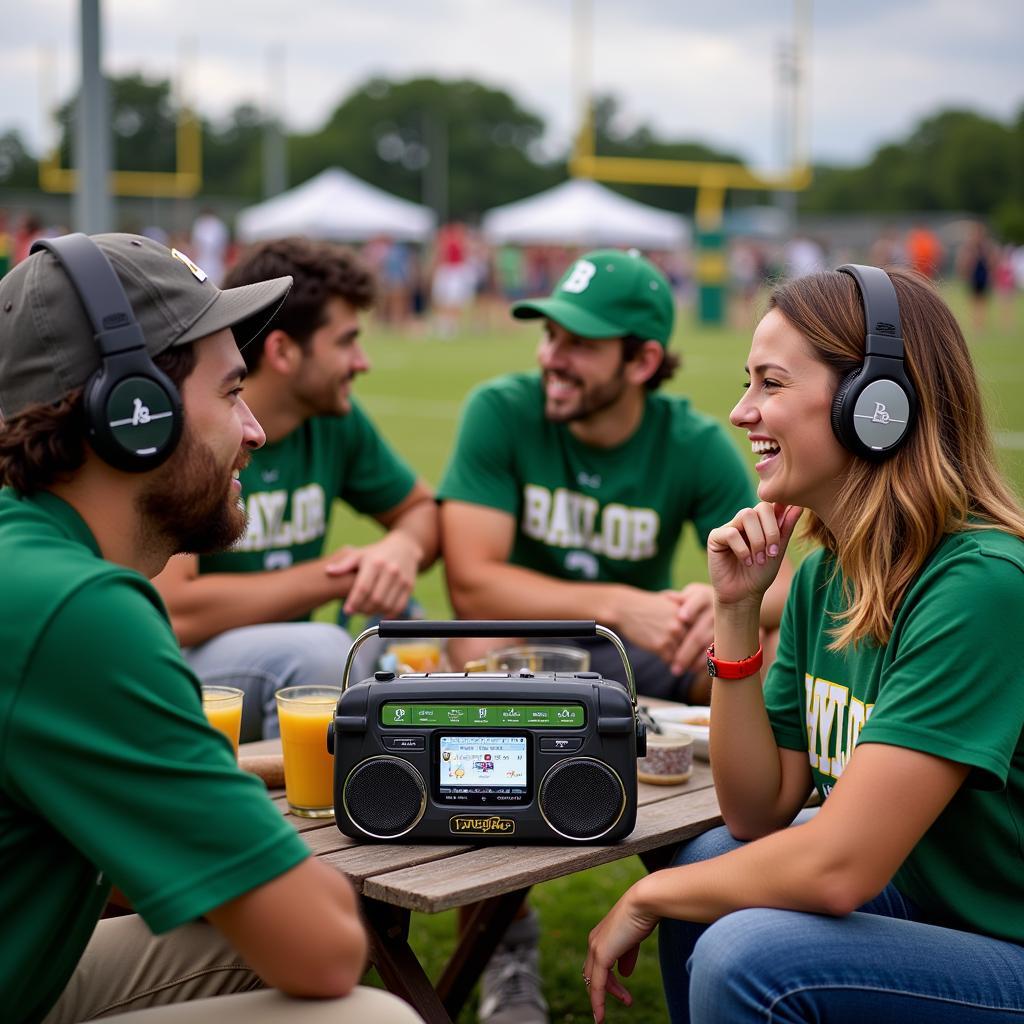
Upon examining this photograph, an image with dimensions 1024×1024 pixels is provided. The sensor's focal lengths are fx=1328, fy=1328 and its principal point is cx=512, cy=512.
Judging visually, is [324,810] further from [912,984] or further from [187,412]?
[912,984]

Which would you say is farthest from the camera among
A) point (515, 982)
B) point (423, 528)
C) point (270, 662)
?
point (423, 528)

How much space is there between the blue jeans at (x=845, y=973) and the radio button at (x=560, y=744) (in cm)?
Answer: 37

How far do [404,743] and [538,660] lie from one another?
861 millimetres

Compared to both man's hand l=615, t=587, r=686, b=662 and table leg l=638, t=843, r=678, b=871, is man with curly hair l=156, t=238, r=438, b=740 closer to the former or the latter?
man's hand l=615, t=587, r=686, b=662

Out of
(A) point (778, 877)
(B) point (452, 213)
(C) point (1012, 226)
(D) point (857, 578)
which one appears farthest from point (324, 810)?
(B) point (452, 213)

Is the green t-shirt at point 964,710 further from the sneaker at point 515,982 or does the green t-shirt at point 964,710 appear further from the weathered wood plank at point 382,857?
the sneaker at point 515,982

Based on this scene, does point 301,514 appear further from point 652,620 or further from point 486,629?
point 486,629

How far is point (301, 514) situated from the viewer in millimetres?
4156

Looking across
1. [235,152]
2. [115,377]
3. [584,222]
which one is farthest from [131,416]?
[235,152]

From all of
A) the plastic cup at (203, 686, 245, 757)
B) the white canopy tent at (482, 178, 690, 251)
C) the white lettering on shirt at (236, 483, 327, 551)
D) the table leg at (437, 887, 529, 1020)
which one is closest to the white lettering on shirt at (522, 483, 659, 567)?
the white lettering on shirt at (236, 483, 327, 551)

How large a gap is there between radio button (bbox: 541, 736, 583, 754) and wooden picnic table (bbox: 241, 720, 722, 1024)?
0.57 feet

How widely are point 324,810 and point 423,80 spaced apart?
103 metres

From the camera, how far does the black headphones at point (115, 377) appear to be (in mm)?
1770

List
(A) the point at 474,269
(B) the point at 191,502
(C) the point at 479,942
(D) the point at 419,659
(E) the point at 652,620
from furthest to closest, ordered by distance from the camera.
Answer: (A) the point at 474,269 < (E) the point at 652,620 < (D) the point at 419,659 < (C) the point at 479,942 < (B) the point at 191,502
